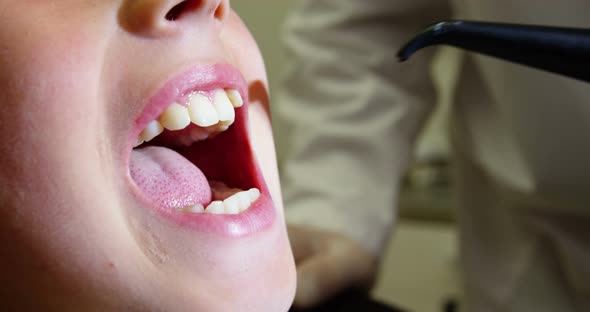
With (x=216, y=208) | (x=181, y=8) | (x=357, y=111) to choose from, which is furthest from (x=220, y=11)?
(x=357, y=111)

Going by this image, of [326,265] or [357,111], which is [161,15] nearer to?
[326,265]

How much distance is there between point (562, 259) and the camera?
915mm

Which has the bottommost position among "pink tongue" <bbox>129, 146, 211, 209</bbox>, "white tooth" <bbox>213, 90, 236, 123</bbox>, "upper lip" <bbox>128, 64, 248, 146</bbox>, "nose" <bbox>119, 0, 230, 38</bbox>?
"pink tongue" <bbox>129, 146, 211, 209</bbox>

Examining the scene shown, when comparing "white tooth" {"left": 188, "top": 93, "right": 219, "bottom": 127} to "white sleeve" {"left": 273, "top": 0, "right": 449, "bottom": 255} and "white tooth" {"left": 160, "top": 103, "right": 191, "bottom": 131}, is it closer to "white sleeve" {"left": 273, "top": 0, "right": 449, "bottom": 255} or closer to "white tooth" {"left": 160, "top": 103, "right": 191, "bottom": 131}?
"white tooth" {"left": 160, "top": 103, "right": 191, "bottom": 131}

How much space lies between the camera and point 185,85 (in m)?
0.45

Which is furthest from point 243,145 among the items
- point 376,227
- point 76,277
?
point 376,227

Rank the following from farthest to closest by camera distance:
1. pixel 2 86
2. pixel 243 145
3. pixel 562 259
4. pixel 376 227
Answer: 1. pixel 376 227
2. pixel 562 259
3. pixel 243 145
4. pixel 2 86

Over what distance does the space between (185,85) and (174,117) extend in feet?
0.07

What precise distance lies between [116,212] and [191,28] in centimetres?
13

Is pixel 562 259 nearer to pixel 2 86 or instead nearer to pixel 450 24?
pixel 450 24

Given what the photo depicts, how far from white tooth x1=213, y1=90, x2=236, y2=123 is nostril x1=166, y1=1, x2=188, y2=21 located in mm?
62

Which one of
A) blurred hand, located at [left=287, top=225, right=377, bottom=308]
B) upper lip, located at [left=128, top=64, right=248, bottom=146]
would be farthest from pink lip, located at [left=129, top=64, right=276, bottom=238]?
blurred hand, located at [left=287, top=225, right=377, bottom=308]

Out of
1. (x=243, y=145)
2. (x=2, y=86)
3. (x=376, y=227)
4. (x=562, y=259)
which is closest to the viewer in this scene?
(x=2, y=86)

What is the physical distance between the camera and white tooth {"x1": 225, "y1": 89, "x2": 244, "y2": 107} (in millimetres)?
500
